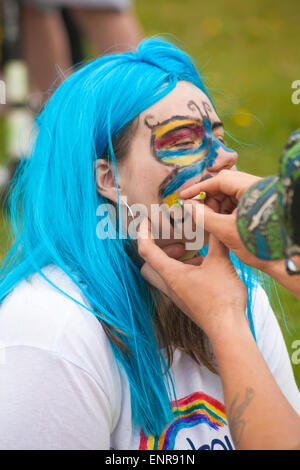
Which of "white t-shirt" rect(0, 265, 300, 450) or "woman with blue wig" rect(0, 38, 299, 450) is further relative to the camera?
"woman with blue wig" rect(0, 38, 299, 450)

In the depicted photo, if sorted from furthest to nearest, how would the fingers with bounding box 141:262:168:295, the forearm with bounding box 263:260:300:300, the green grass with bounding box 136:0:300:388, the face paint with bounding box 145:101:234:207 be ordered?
the green grass with bounding box 136:0:300:388
the face paint with bounding box 145:101:234:207
the fingers with bounding box 141:262:168:295
the forearm with bounding box 263:260:300:300

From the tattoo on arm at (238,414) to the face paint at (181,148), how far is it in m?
0.54

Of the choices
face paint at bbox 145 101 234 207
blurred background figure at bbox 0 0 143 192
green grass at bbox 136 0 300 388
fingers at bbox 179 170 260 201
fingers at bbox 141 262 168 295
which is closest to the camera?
fingers at bbox 179 170 260 201

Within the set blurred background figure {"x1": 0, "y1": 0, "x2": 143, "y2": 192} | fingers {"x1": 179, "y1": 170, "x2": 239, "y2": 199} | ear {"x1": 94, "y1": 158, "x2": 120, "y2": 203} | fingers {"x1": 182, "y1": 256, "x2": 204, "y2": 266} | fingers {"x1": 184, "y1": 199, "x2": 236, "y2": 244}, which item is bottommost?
fingers {"x1": 184, "y1": 199, "x2": 236, "y2": 244}

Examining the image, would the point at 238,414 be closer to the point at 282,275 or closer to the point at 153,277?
the point at 282,275

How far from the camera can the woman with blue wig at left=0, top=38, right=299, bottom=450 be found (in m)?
1.42

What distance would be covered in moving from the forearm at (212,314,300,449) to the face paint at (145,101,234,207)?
0.46 meters

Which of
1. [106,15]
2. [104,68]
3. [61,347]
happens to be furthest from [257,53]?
[61,347]

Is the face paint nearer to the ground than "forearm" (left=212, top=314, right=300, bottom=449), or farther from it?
farther from it

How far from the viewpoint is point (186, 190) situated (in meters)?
1.44

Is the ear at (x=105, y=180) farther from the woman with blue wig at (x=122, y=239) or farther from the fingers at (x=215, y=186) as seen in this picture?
the fingers at (x=215, y=186)

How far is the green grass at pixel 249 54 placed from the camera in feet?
14.9

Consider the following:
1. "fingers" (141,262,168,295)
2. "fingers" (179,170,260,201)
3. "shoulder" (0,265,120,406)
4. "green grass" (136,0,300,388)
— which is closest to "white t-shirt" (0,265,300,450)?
"shoulder" (0,265,120,406)

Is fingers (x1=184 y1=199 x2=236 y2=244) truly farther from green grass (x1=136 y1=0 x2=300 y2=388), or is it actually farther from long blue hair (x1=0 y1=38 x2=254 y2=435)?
green grass (x1=136 y1=0 x2=300 y2=388)
